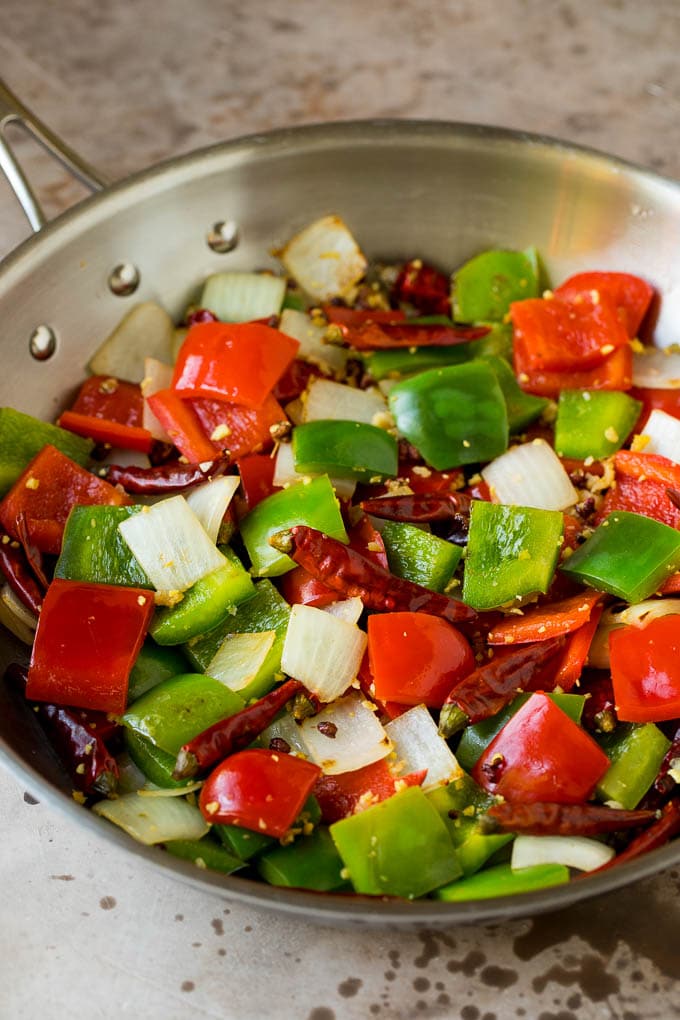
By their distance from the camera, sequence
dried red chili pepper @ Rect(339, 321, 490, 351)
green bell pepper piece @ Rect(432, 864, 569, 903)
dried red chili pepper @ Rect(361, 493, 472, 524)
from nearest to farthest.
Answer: green bell pepper piece @ Rect(432, 864, 569, 903), dried red chili pepper @ Rect(361, 493, 472, 524), dried red chili pepper @ Rect(339, 321, 490, 351)

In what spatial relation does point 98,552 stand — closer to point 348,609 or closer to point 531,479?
point 348,609

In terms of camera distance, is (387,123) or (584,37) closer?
(387,123)

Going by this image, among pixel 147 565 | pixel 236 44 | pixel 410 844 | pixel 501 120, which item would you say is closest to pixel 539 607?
pixel 410 844

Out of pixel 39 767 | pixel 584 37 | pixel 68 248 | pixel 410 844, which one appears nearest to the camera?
pixel 410 844

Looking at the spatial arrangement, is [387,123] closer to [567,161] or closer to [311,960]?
[567,161]

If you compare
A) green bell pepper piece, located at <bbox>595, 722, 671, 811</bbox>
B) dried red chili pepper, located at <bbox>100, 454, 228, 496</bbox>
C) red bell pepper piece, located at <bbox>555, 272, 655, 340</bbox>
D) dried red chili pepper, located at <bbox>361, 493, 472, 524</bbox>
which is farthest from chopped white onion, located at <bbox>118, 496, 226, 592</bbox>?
red bell pepper piece, located at <bbox>555, 272, 655, 340</bbox>

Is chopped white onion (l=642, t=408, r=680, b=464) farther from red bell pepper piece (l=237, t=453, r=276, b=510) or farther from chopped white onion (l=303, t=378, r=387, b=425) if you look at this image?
red bell pepper piece (l=237, t=453, r=276, b=510)

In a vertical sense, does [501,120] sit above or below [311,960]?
above
